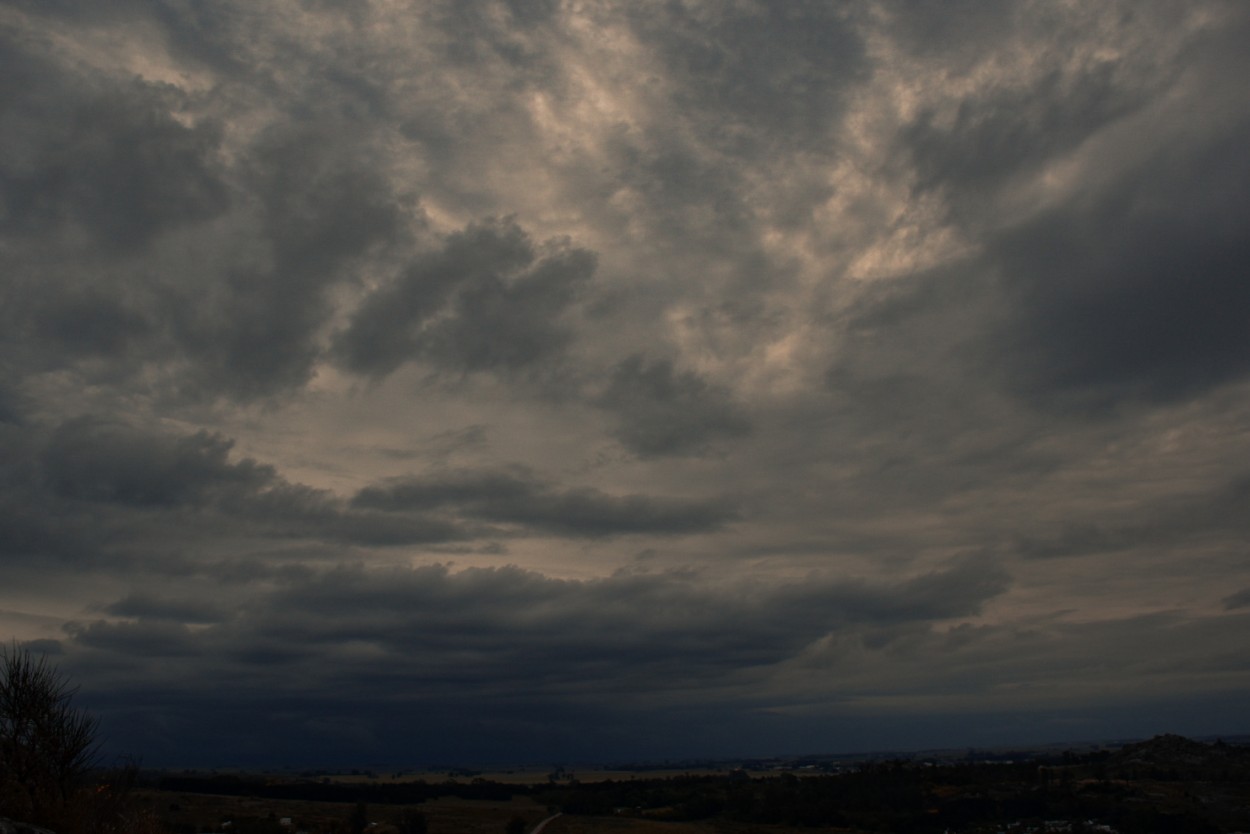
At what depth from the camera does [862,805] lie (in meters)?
122

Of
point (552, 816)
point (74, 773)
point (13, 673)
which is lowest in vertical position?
point (552, 816)

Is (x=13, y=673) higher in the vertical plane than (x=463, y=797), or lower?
higher

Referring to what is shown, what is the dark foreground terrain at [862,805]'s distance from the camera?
90.8 m

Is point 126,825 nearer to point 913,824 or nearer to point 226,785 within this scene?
point 913,824

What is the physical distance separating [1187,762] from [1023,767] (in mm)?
22776

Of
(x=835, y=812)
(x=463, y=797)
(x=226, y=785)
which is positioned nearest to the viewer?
(x=835, y=812)

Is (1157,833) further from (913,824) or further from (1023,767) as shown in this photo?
(1023,767)

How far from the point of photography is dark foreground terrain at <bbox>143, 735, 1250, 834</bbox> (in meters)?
90.8

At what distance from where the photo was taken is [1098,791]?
333 feet

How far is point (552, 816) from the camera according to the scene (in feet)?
459

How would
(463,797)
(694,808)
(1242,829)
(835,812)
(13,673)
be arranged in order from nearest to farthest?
(13,673)
(1242,829)
(835,812)
(694,808)
(463,797)

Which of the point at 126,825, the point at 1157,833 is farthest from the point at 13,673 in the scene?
the point at 1157,833

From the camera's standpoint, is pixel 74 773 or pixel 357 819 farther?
pixel 357 819

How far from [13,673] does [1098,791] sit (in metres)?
106
